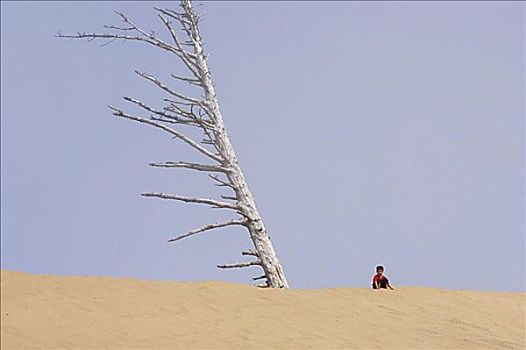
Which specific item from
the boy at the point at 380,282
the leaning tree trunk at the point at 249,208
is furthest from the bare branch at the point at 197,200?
the boy at the point at 380,282

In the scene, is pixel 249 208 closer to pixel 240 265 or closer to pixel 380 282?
pixel 240 265

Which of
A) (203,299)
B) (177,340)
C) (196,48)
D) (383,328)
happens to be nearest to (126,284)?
(203,299)

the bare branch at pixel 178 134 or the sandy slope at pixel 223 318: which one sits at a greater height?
the bare branch at pixel 178 134

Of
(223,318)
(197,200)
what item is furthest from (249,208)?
(223,318)

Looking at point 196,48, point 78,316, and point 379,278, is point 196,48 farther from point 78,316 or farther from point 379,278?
point 78,316

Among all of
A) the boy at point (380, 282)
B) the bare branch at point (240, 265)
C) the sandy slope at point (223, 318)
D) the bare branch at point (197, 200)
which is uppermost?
the bare branch at point (197, 200)

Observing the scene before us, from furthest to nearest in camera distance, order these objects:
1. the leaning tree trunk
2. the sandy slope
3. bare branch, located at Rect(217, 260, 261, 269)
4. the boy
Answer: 1. the leaning tree trunk
2. bare branch, located at Rect(217, 260, 261, 269)
3. the boy
4. the sandy slope

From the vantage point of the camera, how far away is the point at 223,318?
35.8ft

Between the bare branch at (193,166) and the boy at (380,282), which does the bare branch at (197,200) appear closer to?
the bare branch at (193,166)

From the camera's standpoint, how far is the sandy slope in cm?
981

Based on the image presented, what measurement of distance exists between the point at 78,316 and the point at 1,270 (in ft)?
7.00

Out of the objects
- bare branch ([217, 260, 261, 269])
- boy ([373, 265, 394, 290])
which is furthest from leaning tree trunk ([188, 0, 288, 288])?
boy ([373, 265, 394, 290])

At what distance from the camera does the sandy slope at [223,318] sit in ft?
32.2

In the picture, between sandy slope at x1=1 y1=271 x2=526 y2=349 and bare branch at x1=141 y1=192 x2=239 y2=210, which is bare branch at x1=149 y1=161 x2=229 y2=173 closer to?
bare branch at x1=141 y1=192 x2=239 y2=210
